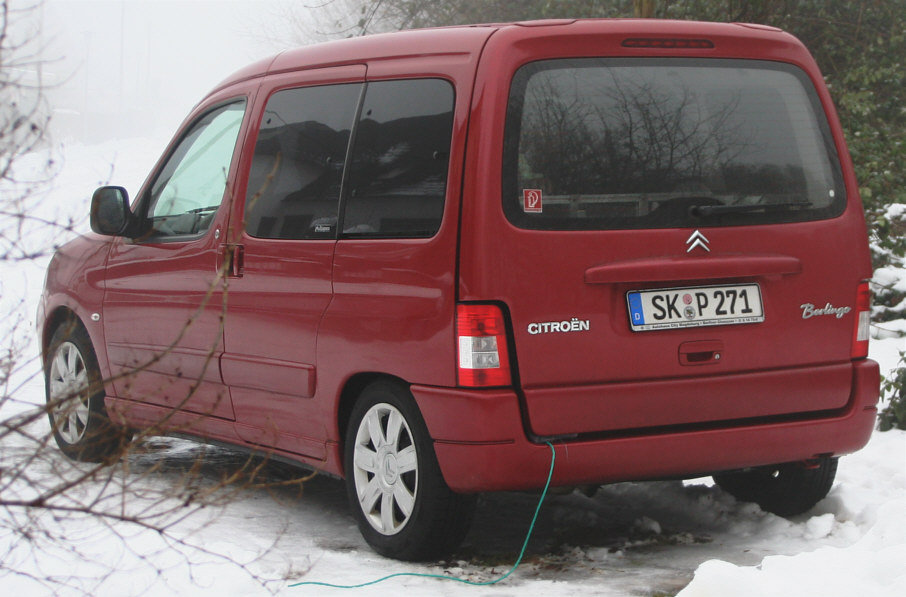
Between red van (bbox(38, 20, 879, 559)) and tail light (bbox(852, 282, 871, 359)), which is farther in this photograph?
tail light (bbox(852, 282, 871, 359))

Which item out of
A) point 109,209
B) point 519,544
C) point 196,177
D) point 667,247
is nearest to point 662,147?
point 667,247

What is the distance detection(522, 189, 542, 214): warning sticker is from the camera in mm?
4527

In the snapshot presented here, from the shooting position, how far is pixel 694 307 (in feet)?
15.5

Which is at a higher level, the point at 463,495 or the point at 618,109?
the point at 618,109

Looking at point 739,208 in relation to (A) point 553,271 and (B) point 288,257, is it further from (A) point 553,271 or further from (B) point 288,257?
(B) point 288,257

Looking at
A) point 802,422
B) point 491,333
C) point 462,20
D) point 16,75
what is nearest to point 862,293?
point 802,422

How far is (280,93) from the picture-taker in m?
5.75

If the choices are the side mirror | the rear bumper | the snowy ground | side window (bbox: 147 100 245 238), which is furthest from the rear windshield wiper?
the side mirror

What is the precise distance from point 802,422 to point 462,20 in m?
15.3

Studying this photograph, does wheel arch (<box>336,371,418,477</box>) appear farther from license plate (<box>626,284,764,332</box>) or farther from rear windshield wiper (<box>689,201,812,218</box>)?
rear windshield wiper (<box>689,201,812,218</box>)

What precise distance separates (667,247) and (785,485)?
1567mm

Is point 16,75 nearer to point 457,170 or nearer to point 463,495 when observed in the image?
point 457,170

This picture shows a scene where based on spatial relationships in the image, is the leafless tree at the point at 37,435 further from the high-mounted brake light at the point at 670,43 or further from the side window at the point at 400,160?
the high-mounted brake light at the point at 670,43

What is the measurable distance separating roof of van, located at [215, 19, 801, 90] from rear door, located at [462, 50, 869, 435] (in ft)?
0.41
